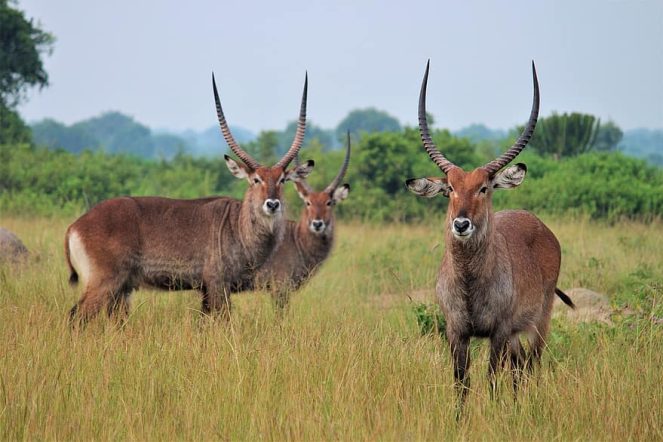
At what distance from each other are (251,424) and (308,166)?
3.64m

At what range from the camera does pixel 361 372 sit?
4430 mm

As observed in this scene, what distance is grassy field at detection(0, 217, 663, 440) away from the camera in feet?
12.7

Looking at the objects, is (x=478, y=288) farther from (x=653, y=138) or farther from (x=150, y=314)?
(x=653, y=138)

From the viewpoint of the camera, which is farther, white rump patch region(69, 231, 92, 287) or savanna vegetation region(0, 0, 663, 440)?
white rump patch region(69, 231, 92, 287)

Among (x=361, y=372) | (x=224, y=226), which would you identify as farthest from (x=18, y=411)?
(x=224, y=226)

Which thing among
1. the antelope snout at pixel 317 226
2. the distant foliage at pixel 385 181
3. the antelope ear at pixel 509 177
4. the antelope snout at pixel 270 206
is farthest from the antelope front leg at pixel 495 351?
the distant foliage at pixel 385 181

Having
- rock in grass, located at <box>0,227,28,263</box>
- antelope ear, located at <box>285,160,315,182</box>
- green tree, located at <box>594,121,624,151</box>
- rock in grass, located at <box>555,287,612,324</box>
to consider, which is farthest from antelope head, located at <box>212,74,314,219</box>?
green tree, located at <box>594,121,624,151</box>

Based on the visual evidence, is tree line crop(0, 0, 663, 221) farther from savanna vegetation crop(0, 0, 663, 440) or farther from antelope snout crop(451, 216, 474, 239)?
antelope snout crop(451, 216, 474, 239)

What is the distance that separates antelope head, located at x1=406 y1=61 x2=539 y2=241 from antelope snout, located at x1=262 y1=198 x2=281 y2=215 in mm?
1953

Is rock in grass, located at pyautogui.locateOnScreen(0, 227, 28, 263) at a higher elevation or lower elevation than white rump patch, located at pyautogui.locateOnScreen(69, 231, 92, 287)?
lower

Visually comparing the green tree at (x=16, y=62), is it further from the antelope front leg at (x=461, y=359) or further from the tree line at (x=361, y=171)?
the antelope front leg at (x=461, y=359)

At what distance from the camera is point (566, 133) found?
1806 centimetres

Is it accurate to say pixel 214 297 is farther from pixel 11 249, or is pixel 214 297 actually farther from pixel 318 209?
pixel 11 249

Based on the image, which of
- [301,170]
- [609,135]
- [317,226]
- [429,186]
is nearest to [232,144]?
[301,170]
